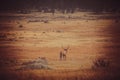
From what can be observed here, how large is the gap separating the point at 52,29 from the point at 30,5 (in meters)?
0.41

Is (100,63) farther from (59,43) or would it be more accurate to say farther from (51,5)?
(51,5)

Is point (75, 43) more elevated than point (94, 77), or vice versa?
point (75, 43)

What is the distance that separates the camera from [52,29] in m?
3.12

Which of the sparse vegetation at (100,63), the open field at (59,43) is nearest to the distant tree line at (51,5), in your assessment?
the open field at (59,43)

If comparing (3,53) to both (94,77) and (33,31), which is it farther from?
(94,77)

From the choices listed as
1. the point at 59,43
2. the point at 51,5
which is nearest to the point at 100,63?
the point at 59,43

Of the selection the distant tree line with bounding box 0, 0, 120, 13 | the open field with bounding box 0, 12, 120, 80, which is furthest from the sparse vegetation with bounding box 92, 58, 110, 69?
the distant tree line with bounding box 0, 0, 120, 13

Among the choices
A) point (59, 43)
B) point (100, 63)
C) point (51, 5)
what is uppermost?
point (51, 5)

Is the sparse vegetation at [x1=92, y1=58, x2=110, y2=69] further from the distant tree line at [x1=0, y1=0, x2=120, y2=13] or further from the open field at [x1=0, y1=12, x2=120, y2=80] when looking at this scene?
the distant tree line at [x1=0, y1=0, x2=120, y2=13]

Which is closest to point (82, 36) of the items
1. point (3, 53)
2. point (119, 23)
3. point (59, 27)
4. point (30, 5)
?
point (59, 27)

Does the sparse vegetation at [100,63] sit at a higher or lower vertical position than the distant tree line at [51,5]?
lower

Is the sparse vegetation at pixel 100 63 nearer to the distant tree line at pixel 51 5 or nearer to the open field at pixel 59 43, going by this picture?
the open field at pixel 59 43

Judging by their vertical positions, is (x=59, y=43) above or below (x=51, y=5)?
below

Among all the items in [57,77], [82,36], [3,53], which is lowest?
[57,77]
